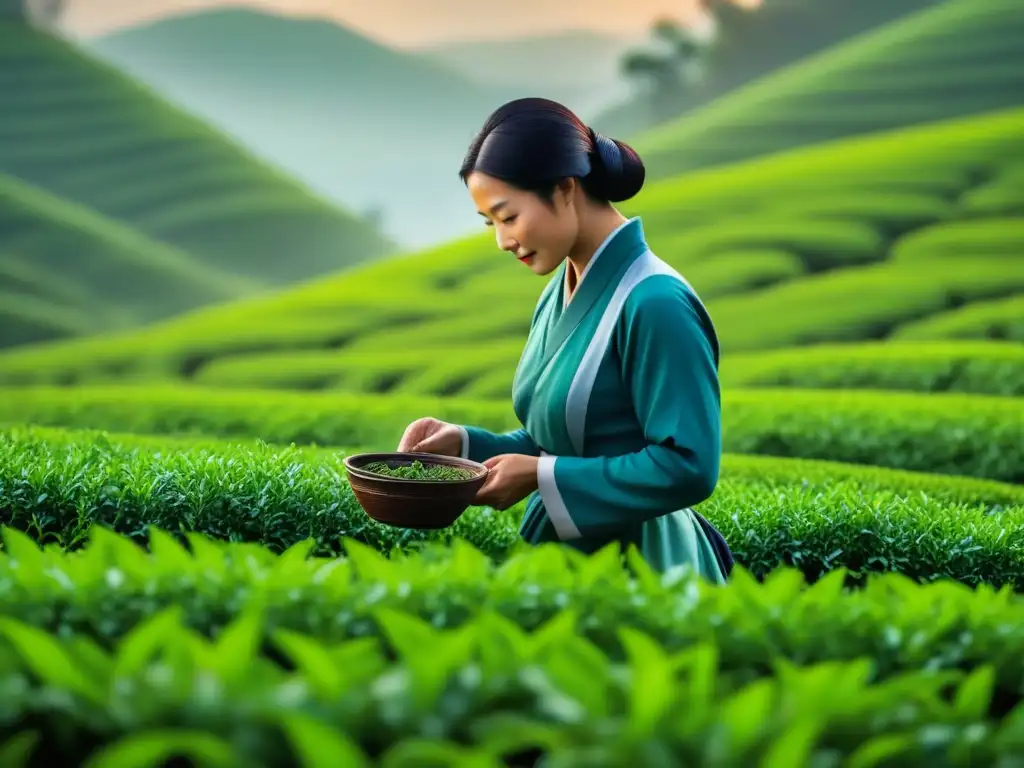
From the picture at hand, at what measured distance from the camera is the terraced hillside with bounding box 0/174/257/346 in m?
28.4

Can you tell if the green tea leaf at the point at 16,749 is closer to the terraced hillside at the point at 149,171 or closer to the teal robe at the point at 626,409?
the teal robe at the point at 626,409

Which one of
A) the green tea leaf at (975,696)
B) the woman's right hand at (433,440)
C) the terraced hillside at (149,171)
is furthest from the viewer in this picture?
the terraced hillside at (149,171)

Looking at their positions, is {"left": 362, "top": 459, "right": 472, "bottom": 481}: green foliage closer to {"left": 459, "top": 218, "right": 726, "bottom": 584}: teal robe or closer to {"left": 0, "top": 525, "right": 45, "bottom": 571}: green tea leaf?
{"left": 459, "top": 218, "right": 726, "bottom": 584}: teal robe

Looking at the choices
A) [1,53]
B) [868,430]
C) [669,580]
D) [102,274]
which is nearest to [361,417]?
[868,430]

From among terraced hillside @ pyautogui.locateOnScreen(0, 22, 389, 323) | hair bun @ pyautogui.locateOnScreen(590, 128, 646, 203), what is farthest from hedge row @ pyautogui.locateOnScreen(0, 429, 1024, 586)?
terraced hillside @ pyautogui.locateOnScreen(0, 22, 389, 323)

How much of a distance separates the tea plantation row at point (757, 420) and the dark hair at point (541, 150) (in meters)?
5.92

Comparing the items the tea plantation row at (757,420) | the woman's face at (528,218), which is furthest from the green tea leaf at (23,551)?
the tea plantation row at (757,420)

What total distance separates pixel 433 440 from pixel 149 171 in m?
42.1

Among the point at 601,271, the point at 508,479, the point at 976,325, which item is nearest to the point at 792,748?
the point at 508,479

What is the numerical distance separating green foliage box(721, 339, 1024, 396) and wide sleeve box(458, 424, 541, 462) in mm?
8599

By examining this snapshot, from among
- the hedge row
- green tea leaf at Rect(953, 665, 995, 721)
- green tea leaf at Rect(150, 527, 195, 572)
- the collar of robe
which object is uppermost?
the collar of robe

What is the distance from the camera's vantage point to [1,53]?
137ft

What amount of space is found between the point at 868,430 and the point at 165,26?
72.5 metres

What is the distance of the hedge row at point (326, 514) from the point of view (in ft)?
12.4
